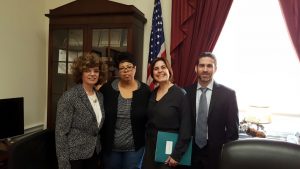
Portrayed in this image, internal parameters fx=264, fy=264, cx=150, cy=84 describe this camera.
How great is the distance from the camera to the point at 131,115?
1.97 m

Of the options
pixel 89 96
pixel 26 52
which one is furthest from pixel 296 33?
pixel 26 52

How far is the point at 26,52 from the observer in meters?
3.09

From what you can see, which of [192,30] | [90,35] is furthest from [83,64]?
[192,30]

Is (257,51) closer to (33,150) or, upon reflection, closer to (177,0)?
(177,0)

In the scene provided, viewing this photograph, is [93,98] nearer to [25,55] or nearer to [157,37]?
[157,37]

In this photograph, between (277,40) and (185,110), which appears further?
(277,40)

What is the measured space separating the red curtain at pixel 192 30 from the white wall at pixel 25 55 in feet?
5.52

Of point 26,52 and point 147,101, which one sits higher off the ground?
point 26,52

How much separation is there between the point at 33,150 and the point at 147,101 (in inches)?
35.5

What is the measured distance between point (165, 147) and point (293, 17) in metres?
1.77

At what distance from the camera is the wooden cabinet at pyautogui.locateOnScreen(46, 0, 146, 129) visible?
2723 millimetres

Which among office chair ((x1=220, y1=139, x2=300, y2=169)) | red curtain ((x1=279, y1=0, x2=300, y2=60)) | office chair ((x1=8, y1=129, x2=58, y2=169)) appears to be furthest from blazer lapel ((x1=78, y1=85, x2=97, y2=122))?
red curtain ((x1=279, y1=0, x2=300, y2=60))

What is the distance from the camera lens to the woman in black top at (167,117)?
5.98 ft

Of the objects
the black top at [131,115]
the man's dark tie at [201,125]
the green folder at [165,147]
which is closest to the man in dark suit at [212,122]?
the man's dark tie at [201,125]
